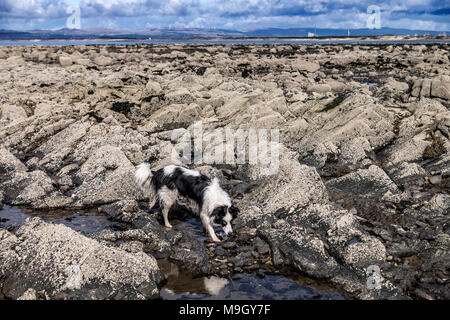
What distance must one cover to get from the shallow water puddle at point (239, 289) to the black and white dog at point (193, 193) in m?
1.58

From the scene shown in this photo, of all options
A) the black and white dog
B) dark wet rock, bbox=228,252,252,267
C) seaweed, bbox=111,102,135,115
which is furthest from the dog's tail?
seaweed, bbox=111,102,135,115

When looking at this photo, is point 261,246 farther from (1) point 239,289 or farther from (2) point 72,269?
(2) point 72,269

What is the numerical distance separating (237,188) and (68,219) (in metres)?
4.73

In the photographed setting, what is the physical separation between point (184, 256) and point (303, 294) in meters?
2.56

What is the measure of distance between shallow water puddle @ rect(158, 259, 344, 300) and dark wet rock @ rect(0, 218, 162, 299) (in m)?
0.39

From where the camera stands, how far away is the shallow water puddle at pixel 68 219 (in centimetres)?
951

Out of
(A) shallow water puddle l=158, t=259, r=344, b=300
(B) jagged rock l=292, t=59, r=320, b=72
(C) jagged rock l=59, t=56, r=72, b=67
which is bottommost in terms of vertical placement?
(A) shallow water puddle l=158, t=259, r=344, b=300

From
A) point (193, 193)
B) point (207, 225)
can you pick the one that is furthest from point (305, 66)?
point (207, 225)

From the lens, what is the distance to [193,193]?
9.66 metres

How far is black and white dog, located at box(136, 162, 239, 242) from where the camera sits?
887 centimetres

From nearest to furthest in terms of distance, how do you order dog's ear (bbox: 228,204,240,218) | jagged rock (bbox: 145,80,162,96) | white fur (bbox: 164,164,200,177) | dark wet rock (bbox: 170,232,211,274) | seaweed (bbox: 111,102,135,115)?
dark wet rock (bbox: 170,232,211,274)
dog's ear (bbox: 228,204,240,218)
white fur (bbox: 164,164,200,177)
seaweed (bbox: 111,102,135,115)
jagged rock (bbox: 145,80,162,96)

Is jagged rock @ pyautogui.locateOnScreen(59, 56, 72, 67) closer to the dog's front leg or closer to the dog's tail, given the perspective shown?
the dog's tail

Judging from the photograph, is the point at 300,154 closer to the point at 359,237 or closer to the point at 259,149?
the point at 259,149

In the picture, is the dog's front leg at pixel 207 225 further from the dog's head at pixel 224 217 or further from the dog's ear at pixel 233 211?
the dog's ear at pixel 233 211
